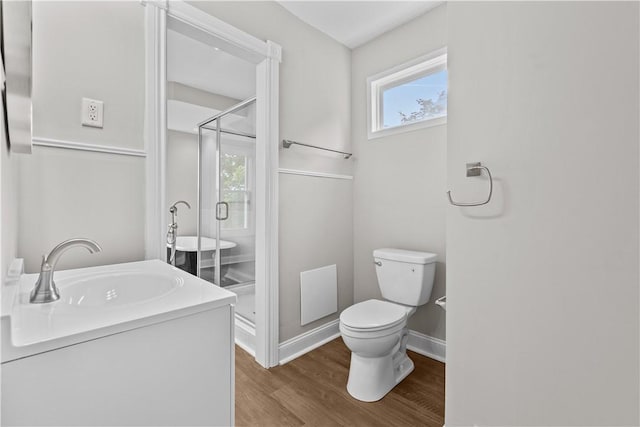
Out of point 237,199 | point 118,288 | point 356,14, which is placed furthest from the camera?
point 237,199

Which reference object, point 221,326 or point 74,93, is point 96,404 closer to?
point 221,326

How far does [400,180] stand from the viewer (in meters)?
2.34

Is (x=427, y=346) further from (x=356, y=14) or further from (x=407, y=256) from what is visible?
(x=356, y=14)

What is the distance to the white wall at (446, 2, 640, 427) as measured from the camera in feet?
2.74

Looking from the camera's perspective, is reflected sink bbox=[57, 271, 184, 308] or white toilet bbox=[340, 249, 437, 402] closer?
reflected sink bbox=[57, 271, 184, 308]

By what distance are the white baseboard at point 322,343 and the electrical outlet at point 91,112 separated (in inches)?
66.2

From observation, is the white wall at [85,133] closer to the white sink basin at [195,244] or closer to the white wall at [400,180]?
the white sink basin at [195,244]

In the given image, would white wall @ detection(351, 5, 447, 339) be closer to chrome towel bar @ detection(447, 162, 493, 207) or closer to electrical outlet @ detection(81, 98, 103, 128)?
chrome towel bar @ detection(447, 162, 493, 207)

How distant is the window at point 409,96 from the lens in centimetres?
220

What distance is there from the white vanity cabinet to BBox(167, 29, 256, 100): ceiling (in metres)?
2.15

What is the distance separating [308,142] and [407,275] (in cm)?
120

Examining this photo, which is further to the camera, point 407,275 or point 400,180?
point 400,180

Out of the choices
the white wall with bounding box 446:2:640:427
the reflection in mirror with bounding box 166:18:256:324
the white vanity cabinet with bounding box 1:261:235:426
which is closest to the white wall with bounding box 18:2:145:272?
the white vanity cabinet with bounding box 1:261:235:426

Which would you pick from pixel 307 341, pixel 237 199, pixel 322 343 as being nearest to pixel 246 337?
pixel 307 341
